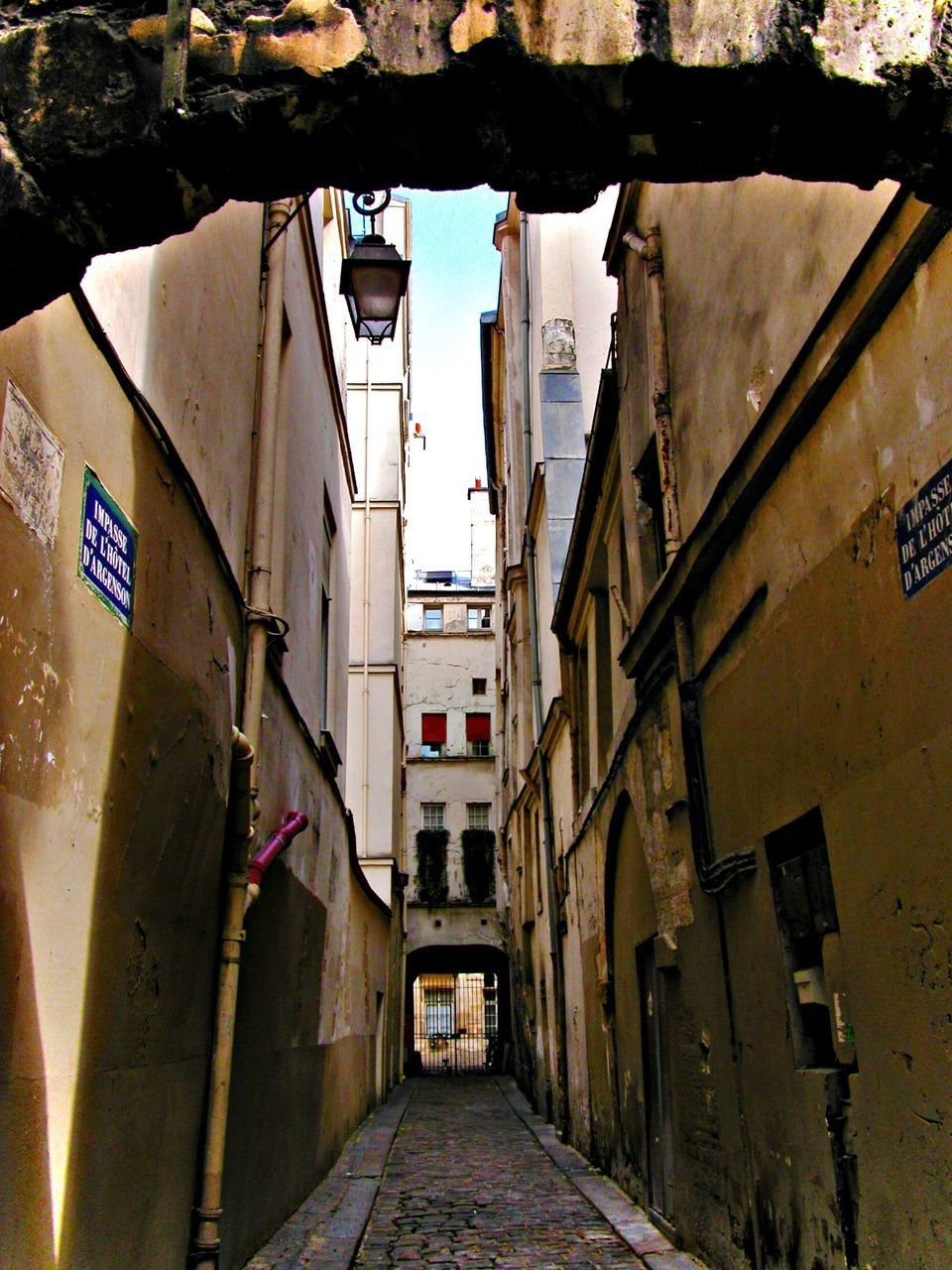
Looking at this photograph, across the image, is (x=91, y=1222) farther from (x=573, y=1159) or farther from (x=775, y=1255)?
(x=573, y=1159)

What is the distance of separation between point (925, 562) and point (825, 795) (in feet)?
4.00

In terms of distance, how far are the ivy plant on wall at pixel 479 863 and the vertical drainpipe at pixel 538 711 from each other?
13601mm

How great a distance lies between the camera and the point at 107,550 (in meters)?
3.71

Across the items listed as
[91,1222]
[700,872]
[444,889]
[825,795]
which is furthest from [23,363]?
[444,889]

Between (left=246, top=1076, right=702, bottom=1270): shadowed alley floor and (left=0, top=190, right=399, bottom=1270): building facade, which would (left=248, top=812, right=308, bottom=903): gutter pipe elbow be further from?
(left=246, top=1076, right=702, bottom=1270): shadowed alley floor

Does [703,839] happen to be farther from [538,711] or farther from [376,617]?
[376,617]

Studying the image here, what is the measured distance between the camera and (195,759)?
195 inches

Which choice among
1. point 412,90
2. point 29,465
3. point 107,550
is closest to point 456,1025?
point 107,550

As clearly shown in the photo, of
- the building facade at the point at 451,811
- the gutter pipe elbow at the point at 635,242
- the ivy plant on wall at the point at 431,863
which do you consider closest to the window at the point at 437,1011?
the building facade at the point at 451,811

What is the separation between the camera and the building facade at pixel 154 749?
310 cm

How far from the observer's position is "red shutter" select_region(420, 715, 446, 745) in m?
35.4

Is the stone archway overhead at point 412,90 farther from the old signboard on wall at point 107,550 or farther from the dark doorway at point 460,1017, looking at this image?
the dark doorway at point 460,1017

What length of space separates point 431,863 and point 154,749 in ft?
94.4

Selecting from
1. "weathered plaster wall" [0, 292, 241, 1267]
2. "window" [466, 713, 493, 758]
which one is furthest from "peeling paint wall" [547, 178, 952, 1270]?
"window" [466, 713, 493, 758]
